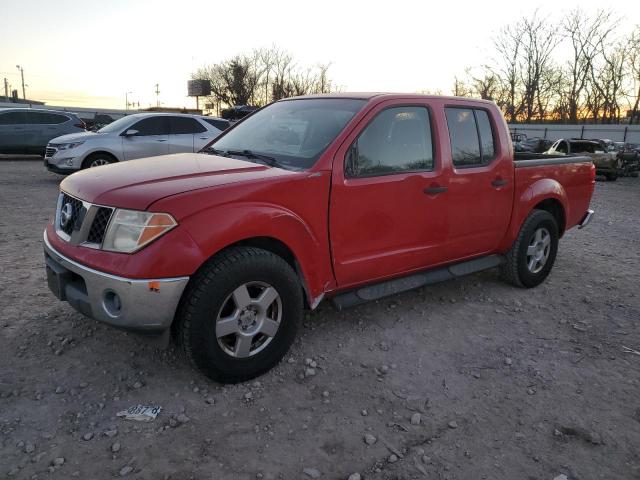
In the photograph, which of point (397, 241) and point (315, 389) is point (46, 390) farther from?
point (397, 241)

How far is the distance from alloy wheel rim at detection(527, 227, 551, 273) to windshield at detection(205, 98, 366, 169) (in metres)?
2.45

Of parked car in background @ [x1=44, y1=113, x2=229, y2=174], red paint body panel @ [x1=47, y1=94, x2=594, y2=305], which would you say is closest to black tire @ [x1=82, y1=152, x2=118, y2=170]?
parked car in background @ [x1=44, y1=113, x2=229, y2=174]

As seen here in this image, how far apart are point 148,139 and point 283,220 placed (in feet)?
27.7

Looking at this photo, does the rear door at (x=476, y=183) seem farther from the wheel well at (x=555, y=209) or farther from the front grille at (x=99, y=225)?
the front grille at (x=99, y=225)

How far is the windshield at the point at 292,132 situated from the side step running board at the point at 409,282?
0.99 meters

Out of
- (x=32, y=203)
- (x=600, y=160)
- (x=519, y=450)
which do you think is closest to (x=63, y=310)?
(x=519, y=450)

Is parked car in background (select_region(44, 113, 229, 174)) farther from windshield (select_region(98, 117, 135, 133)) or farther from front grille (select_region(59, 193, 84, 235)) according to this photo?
front grille (select_region(59, 193, 84, 235))

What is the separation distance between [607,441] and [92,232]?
3.05 m

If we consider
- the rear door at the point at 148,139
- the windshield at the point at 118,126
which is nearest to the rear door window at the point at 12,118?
the windshield at the point at 118,126

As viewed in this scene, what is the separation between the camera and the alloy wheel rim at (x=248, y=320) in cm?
291

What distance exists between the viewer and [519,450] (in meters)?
2.57

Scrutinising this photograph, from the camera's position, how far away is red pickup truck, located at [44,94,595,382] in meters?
2.70

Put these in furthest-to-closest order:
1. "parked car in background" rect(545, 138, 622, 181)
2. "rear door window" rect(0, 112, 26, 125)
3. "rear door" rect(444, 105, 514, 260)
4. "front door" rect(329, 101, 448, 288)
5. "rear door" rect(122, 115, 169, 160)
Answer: "parked car in background" rect(545, 138, 622, 181) → "rear door window" rect(0, 112, 26, 125) → "rear door" rect(122, 115, 169, 160) → "rear door" rect(444, 105, 514, 260) → "front door" rect(329, 101, 448, 288)


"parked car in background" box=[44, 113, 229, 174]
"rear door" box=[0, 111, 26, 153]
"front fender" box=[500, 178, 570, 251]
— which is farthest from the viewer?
"rear door" box=[0, 111, 26, 153]
